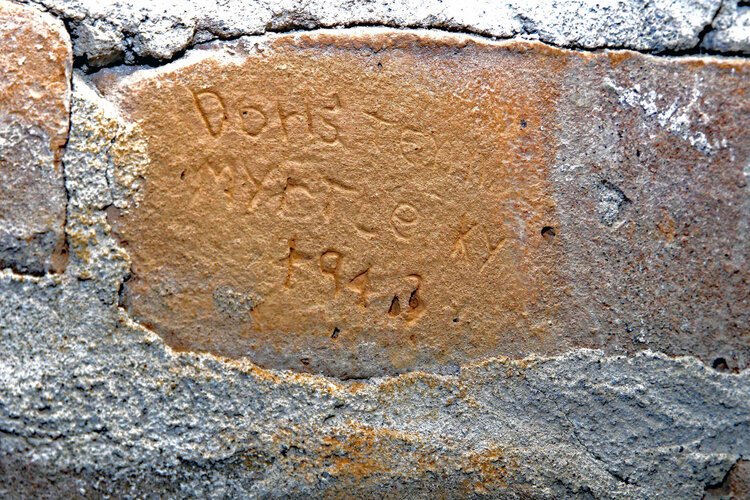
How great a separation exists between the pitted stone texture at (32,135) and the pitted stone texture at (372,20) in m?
0.04

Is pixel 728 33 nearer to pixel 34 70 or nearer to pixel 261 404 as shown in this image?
pixel 261 404

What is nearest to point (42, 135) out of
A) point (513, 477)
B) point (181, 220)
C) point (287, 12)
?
point (181, 220)

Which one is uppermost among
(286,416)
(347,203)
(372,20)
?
(372,20)

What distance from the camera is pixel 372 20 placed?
1.11m

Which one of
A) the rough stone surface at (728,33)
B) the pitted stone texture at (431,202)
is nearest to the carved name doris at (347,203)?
the pitted stone texture at (431,202)

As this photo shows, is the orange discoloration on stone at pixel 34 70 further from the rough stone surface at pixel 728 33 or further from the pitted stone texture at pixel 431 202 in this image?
the rough stone surface at pixel 728 33

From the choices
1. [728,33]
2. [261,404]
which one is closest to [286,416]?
[261,404]

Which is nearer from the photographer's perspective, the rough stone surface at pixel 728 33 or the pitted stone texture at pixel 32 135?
the pitted stone texture at pixel 32 135

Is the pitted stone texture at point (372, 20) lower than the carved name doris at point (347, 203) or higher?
higher

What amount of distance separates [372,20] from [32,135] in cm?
49

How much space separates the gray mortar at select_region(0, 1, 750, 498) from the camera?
107cm

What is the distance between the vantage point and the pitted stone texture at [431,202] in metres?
1.09

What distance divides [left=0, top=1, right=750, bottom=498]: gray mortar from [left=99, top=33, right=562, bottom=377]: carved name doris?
35 mm

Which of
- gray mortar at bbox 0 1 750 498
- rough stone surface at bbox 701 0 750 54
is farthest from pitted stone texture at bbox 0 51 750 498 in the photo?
rough stone surface at bbox 701 0 750 54
